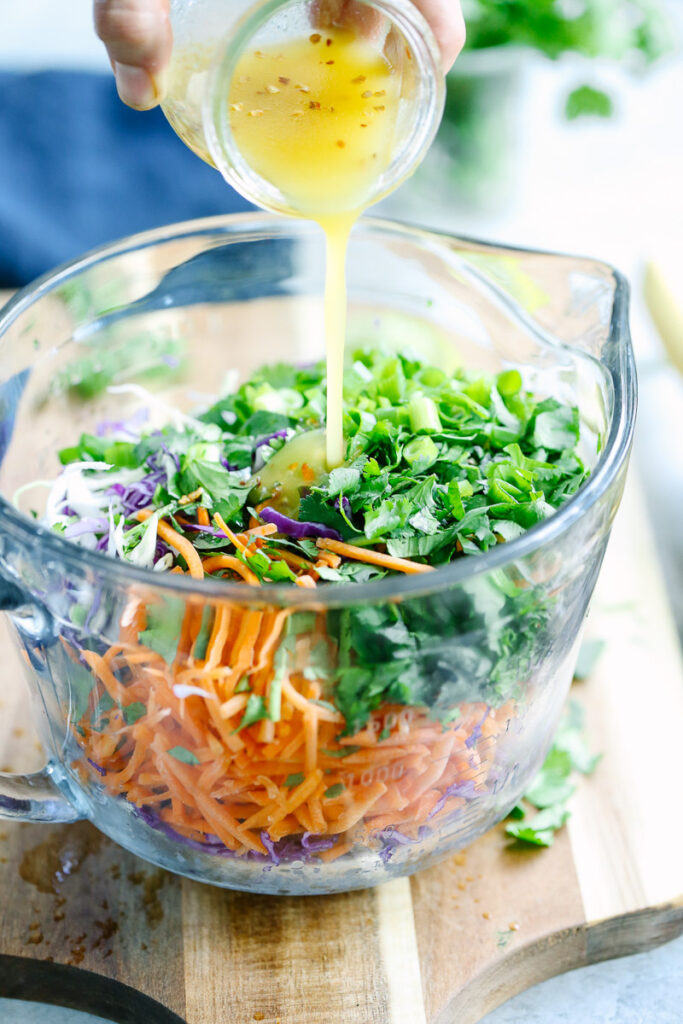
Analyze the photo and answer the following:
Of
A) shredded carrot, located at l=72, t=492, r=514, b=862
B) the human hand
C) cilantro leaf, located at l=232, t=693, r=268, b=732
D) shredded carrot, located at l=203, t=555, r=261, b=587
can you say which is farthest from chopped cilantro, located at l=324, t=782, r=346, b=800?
the human hand

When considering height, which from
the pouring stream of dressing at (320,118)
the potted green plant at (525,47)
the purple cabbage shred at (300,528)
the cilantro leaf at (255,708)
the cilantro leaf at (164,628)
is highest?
the potted green plant at (525,47)

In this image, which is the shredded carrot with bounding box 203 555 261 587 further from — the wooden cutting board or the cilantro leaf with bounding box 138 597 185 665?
the wooden cutting board

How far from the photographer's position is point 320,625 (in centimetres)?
102

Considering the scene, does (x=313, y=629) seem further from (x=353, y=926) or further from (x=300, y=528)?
(x=353, y=926)

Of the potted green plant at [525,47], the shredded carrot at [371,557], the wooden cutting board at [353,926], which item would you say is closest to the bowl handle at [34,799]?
the wooden cutting board at [353,926]

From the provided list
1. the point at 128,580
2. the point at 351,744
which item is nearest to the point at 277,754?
the point at 351,744

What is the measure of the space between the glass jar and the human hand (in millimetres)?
39

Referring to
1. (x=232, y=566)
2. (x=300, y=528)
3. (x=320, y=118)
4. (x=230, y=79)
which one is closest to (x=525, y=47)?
(x=320, y=118)

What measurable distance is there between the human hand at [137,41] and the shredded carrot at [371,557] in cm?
55

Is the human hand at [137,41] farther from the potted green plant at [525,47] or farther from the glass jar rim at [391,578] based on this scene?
the potted green plant at [525,47]

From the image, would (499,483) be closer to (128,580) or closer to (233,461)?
(233,461)

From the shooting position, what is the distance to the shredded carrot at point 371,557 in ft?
3.85

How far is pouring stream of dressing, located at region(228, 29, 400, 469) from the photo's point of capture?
122 cm

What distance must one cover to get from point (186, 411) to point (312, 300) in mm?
326
